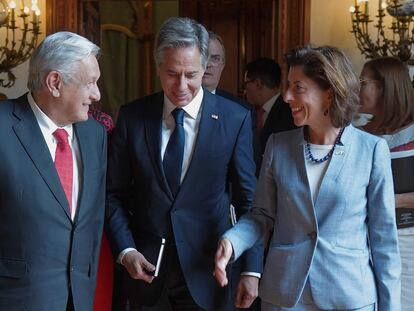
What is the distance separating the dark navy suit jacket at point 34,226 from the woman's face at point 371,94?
52.7 inches

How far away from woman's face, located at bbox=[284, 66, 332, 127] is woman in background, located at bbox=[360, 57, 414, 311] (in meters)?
0.80

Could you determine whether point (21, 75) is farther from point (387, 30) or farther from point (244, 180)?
point (244, 180)

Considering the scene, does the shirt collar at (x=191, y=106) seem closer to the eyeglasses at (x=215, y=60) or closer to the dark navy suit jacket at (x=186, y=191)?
the dark navy suit jacket at (x=186, y=191)

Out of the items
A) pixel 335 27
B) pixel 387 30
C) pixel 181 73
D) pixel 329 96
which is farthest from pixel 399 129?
pixel 335 27

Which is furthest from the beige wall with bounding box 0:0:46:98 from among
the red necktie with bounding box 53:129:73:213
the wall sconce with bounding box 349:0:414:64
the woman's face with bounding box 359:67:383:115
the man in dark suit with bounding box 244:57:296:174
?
the red necktie with bounding box 53:129:73:213

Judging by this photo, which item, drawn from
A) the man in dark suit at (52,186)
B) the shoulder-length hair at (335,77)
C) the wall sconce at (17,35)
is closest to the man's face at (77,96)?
the man in dark suit at (52,186)

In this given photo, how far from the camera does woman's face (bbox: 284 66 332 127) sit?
6.67ft

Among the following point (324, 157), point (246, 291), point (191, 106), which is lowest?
point (246, 291)

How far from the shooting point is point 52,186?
1970mm

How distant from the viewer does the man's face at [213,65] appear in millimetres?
3322

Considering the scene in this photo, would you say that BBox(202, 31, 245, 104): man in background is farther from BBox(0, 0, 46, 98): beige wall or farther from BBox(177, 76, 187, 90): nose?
BBox(0, 0, 46, 98): beige wall

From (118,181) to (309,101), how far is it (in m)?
0.70

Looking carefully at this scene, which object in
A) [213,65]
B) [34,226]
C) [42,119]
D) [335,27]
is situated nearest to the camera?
[34,226]

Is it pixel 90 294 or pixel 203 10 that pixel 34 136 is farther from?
pixel 203 10
